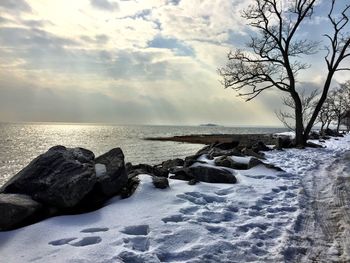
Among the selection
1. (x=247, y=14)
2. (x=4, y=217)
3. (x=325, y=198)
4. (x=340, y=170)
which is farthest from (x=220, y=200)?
(x=247, y=14)

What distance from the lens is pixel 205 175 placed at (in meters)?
10.7

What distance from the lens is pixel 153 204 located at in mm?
7812

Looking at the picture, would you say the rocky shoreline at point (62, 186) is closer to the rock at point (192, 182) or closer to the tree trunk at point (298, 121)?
the rock at point (192, 182)

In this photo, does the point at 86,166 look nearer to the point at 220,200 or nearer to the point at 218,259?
the point at 220,200

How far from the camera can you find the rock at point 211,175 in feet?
35.0

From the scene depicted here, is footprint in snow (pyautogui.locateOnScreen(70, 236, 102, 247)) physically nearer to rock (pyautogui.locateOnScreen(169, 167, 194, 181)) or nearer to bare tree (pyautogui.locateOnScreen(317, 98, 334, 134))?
rock (pyautogui.locateOnScreen(169, 167, 194, 181))

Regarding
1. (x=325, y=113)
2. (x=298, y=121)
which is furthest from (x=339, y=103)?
(x=298, y=121)

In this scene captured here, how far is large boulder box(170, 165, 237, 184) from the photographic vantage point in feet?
34.9

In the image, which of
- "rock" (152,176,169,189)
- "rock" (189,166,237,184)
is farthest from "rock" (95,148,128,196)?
"rock" (189,166,237,184)

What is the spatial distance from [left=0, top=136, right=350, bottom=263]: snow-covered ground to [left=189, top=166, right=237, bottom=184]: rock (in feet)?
2.59

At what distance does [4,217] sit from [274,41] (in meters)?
23.0

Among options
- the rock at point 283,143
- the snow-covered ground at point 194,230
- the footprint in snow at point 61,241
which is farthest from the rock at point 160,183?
the rock at point 283,143

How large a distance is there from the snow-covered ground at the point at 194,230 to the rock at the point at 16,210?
321 mm

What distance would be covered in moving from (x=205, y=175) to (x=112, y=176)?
10.7 feet
